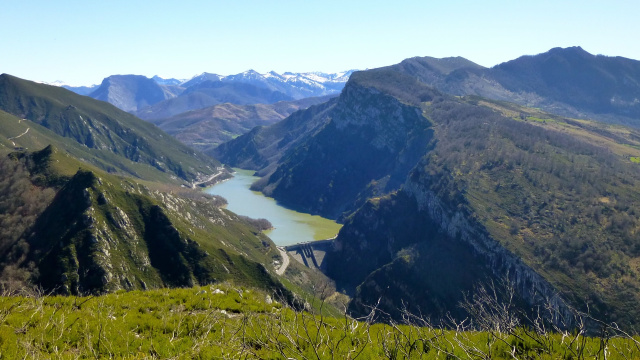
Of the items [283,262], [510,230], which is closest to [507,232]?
[510,230]

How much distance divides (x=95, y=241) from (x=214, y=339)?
318 ft

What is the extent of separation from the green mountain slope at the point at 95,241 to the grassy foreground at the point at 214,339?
259 feet

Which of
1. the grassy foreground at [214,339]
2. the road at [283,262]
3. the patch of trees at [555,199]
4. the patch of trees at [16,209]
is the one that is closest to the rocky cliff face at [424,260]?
the patch of trees at [555,199]

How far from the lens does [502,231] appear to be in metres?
122

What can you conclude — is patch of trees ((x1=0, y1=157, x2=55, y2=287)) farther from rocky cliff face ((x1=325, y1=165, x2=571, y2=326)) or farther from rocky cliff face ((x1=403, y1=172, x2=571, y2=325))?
rocky cliff face ((x1=403, y1=172, x2=571, y2=325))

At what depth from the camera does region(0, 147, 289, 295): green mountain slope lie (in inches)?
3514

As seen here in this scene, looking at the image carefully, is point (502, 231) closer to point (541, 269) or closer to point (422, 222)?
point (541, 269)

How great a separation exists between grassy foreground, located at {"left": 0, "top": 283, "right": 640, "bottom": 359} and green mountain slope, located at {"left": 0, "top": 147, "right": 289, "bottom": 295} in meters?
79.0

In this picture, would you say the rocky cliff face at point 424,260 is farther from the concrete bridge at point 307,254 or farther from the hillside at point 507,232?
the concrete bridge at point 307,254

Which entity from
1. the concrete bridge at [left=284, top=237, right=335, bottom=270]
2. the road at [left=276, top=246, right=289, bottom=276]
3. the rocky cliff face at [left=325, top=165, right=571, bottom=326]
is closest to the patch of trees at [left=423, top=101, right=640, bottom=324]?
the rocky cliff face at [left=325, top=165, right=571, bottom=326]

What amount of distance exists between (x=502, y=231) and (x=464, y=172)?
162ft

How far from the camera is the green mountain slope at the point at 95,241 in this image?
293ft

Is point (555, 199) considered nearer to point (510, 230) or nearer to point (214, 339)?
point (510, 230)

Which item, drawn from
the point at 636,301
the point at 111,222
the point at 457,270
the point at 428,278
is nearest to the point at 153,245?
the point at 111,222
